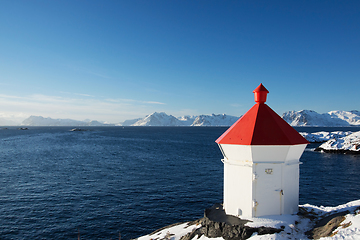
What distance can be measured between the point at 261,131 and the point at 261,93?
7.50 ft

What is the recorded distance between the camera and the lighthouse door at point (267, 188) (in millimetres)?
9961

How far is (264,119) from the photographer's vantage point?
11.1m

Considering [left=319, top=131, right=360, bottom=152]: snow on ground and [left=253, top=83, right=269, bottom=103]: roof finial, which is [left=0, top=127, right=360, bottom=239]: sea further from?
[left=319, top=131, right=360, bottom=152]: snow on ground

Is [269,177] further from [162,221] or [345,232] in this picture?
[162,221]

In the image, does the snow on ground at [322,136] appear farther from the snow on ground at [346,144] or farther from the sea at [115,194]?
the sea at [115,194]

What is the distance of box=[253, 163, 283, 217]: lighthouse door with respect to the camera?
32.7ft

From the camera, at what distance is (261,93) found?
38.1 feet

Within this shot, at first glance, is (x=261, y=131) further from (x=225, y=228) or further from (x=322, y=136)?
(x=322, y=136)

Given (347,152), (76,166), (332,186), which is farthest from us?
(347,152)

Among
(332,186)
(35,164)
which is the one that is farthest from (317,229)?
(35,164)

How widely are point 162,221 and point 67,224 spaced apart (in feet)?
26.1

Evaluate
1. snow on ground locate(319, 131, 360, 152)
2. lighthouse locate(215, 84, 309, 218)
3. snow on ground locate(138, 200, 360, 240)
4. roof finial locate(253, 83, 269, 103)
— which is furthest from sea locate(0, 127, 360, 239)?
snow on ground locate(319, 131, 360, 152)

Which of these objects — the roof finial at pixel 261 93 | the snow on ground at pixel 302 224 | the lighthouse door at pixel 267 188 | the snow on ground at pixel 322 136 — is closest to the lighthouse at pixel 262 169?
the lighthouse door at pixel 267 188

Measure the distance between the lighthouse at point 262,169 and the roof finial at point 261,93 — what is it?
1232 mm
